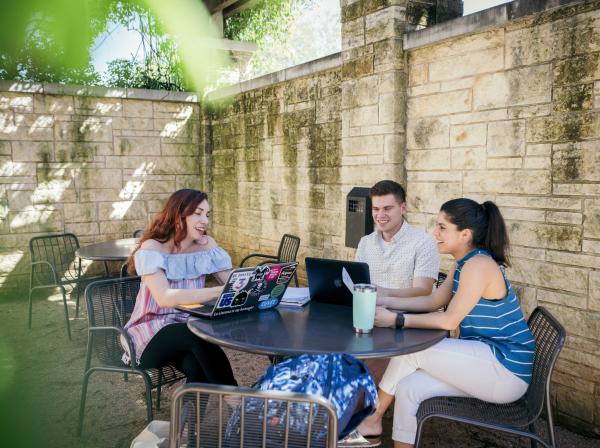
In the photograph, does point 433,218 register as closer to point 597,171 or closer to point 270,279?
point 597,171

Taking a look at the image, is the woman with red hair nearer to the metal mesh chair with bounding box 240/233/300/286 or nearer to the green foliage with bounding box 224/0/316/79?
the metal mesh chair with bounding box 240/233/300/286

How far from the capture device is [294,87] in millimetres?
5508

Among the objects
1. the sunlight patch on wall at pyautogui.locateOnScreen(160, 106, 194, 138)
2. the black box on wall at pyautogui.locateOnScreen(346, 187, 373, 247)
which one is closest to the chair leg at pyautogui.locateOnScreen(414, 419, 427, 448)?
the black box on wall at pyautogui.locateOnScreen(346, 187, 373, 247)

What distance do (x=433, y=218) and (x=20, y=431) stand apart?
2.98 metres

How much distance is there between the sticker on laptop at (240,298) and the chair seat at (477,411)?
86 cm

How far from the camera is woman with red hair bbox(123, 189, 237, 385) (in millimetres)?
2510

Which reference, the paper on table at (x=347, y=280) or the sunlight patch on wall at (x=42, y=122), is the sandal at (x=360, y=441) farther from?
the sunlight patch on wall at (x=42, y=122)

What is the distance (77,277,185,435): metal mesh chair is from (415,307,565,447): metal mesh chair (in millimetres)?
1434

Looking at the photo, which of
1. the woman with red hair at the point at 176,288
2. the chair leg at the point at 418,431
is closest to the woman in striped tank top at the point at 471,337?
the chair leg at the point at 418,431

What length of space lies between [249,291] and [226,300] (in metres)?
0.11

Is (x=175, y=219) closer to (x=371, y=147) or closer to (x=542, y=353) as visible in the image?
(x=542, y=353)

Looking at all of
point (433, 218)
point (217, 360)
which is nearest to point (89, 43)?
point (433, 218)

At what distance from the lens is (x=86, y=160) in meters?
6.46

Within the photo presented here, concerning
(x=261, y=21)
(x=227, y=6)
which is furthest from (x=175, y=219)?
(x=261, y=21)
